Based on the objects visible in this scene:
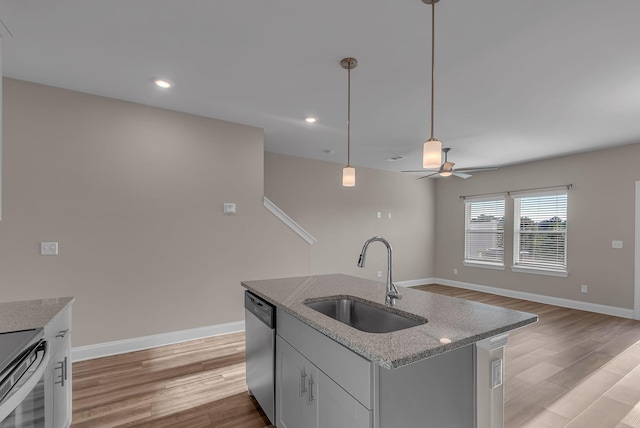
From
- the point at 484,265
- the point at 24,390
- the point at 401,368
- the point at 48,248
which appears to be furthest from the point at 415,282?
the point at 24,390

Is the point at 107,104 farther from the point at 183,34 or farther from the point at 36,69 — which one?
the point at 183,34

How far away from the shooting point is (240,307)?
3836mm

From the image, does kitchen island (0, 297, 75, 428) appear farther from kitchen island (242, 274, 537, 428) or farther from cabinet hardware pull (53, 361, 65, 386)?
kitchen island (242, 274, 537, 428)

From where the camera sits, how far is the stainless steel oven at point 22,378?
1.04 m

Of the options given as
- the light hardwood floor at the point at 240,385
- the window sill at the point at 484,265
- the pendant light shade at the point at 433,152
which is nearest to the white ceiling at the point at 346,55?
the pendant light shade at the point at 433,152

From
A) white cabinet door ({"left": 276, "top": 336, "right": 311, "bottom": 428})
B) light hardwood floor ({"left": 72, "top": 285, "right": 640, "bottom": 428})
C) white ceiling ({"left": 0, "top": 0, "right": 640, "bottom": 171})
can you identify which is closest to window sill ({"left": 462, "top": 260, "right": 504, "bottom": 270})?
light hardwood floor ({"left": 72, "top": 285, "right": 640, "bottom": 428})

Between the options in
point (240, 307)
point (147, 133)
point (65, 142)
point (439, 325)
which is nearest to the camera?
point (439, 325)

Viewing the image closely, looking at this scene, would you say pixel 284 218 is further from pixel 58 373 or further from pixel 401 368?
pixel 401 368

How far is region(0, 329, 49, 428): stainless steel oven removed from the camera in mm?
1038

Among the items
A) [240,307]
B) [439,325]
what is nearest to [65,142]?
[240,307]

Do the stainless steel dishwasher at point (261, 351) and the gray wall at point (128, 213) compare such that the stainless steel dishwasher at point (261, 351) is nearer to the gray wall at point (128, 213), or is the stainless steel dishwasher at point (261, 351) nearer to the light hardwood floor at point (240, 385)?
the light hardwood floor at point (240, 385)

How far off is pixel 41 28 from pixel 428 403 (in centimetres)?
316

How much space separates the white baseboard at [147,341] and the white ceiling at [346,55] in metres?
2.48

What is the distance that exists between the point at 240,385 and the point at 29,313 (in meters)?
1.58
